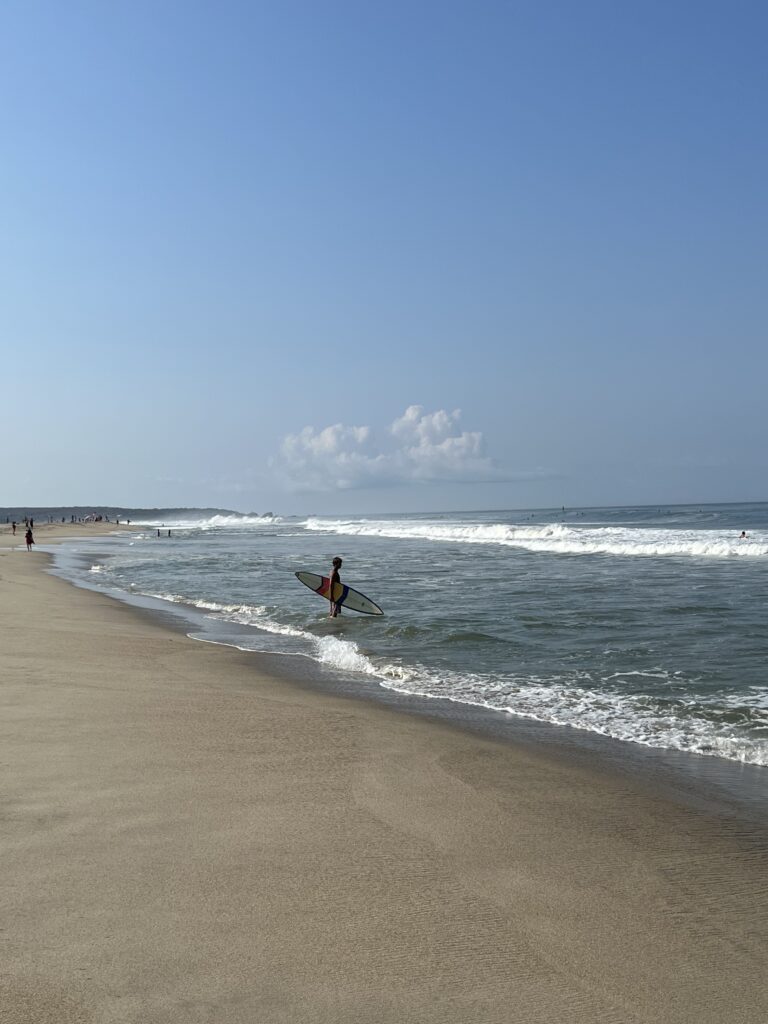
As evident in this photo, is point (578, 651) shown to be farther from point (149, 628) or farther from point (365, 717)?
point (149, 628)

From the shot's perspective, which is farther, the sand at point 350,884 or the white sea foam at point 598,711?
the white sea foam at point 598,711

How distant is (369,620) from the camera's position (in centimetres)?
1659

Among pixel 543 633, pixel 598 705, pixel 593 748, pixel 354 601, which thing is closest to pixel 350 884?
pixel 593 748

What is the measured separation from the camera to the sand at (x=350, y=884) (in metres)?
3.18

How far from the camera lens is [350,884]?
4.13 metres

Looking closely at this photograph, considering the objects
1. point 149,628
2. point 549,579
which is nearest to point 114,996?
point 149,628

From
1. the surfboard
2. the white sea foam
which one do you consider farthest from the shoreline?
the surfboard

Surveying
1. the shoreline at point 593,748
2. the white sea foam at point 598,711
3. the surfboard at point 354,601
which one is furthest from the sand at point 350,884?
the surfboard at point 354,601

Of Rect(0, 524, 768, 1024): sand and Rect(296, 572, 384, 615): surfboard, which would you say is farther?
Rect(296, 572, 384, 615): surfboard

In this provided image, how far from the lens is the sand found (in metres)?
3.18

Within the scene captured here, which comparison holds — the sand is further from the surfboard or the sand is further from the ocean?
the surfboard

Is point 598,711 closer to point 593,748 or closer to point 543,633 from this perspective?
point 593,748

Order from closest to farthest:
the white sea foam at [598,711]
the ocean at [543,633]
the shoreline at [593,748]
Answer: the shoreline at [593,748], the white sea foam at [598,711], the ocean at [543,633]

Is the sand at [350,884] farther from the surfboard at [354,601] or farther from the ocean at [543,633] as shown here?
the surfboard at [354,601]
